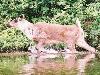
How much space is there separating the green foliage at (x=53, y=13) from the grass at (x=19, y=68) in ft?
9.77

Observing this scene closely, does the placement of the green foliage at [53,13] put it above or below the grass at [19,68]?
above

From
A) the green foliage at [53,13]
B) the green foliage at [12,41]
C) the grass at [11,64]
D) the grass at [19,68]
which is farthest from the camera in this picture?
the green foliage at [53,13]

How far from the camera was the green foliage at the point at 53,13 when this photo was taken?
706 inches

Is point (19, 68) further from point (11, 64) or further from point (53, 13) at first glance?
point (53, 13)

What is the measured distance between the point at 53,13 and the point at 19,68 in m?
7.38

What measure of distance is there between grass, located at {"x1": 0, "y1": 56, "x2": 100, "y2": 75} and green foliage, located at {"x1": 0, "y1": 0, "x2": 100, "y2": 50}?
2978 millimetres

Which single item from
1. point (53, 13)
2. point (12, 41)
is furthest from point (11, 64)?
point (53, 13)

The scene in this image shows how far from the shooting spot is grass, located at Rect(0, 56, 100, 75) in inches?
447

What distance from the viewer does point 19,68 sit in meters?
12.4

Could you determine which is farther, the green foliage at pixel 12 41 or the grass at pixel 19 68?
the green foliage at pixel 12 41

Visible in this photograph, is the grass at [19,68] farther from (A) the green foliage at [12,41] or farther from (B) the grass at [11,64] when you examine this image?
(A) the green foliage at [12,41]

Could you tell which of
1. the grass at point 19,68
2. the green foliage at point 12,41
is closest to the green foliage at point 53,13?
the green foliage at point 12,41

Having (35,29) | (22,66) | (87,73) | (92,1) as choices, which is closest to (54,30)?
(35,29)

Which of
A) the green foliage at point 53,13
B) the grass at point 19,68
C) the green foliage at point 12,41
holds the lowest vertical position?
the grass at point 19,68
